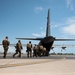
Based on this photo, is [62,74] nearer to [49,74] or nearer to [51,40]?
[49,74]

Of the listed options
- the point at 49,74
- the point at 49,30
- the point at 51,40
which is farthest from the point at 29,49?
the point at 49,74

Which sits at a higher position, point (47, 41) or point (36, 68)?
point (47, 41)

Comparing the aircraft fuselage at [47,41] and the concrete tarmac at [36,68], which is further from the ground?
the aircraft fuselage at [47,41]

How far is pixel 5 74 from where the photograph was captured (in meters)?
7.62

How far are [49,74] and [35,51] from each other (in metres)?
21.0

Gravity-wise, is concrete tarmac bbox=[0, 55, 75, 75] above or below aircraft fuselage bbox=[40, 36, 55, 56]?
below

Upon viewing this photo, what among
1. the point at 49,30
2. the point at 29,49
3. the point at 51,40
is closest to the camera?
the point at 29,49

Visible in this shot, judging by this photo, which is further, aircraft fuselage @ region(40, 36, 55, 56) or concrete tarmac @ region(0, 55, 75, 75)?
aircraft fuselage @ region(40, 36, 55, 56)

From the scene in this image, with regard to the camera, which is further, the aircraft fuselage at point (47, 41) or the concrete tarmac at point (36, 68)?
the aircraft fuselage at point (47, 41)

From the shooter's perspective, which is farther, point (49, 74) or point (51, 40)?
point (51, 40)

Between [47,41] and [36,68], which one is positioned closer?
[36,68]

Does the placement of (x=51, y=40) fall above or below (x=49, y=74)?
above

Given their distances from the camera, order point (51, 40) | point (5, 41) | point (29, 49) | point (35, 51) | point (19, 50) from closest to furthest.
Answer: point (5, 41), point (19, 50), point (29, 49), point (35, 51), point (51, 40)

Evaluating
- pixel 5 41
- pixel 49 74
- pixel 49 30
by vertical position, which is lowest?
pixel 49 74
